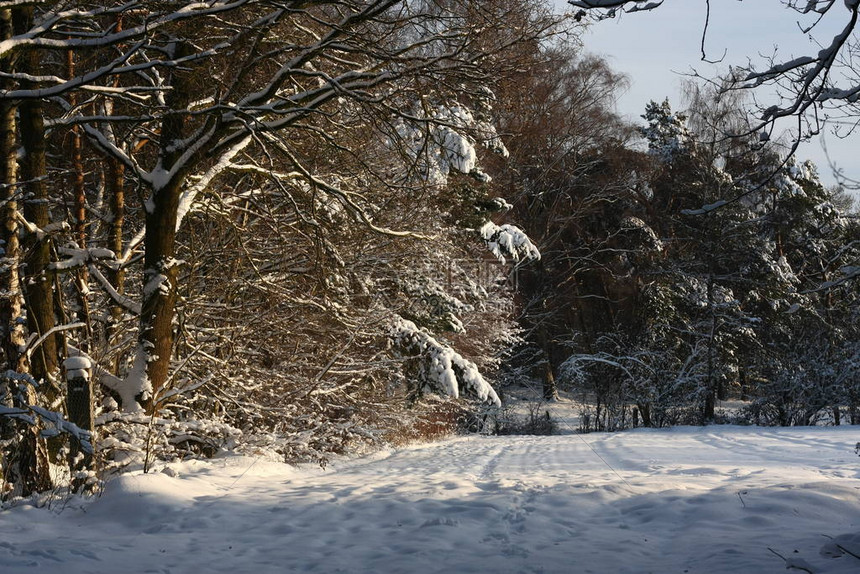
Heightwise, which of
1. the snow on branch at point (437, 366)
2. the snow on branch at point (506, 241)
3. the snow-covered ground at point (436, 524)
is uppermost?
the snow on branch at point (506, 241)

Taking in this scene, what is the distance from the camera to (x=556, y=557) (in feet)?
Result: 15.8

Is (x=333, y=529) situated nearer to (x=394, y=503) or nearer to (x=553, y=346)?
(x=394, y=503)

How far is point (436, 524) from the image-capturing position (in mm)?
5730

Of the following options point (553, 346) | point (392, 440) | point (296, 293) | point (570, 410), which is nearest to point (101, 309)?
point (296, 293)

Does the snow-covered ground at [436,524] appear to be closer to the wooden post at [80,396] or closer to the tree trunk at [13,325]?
the wooden post at [80,396]

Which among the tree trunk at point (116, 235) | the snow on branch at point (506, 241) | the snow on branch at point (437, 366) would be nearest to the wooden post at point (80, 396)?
the tree trunk at point (116, 235)

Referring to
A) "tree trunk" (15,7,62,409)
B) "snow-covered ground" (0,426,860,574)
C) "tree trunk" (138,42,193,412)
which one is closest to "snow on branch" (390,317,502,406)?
"snow-covered ground" (0,426,860,574)

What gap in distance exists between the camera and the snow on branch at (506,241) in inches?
695

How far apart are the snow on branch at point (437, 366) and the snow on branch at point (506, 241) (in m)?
5.21

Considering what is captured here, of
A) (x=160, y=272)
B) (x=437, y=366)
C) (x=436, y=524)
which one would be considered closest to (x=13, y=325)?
(x=160, y=272)

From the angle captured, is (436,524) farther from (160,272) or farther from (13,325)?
(160,272)

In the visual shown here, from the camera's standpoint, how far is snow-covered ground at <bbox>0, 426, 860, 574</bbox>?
15.1ft

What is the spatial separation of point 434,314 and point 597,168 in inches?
688

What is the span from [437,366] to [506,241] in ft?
19.1
